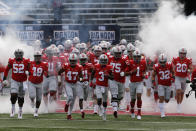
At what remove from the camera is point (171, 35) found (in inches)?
741

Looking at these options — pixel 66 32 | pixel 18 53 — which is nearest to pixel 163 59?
pixel 18 53

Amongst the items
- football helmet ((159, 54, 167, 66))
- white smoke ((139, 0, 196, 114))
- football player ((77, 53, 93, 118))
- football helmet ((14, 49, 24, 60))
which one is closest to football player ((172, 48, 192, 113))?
white smoke ((139, 0, 196, 114))

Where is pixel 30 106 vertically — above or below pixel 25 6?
below

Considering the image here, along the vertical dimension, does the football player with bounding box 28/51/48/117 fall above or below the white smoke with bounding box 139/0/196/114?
below

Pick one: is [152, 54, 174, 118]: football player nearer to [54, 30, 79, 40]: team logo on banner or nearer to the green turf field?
the green turf field

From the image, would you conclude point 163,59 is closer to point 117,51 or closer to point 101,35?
point 117,51

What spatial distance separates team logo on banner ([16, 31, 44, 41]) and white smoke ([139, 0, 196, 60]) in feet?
14.4

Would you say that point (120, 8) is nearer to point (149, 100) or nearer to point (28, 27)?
point (28, 27)

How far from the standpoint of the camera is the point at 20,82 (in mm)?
13695

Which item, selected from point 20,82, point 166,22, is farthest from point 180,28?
point 20,82

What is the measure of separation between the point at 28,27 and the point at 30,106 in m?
6.71

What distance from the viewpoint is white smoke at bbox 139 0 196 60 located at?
17891 millimetres

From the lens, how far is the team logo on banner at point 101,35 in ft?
70.6

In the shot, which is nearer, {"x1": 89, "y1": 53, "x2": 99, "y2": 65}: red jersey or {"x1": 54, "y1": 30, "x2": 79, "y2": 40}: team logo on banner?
{"x1": 89, "y1": 53, "x2": 99, "y2": 65}: red jersey
